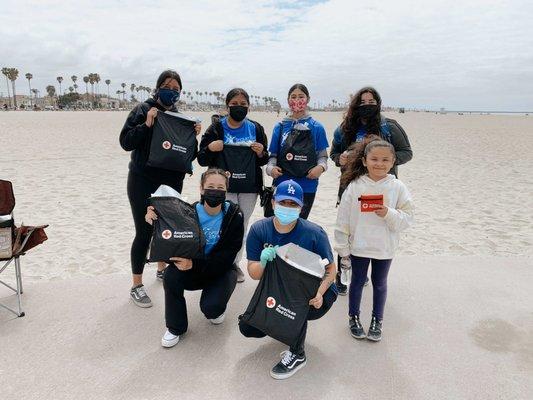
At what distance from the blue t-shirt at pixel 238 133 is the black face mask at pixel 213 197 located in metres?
0.90

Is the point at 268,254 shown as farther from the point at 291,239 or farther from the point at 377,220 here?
the point at 377,220

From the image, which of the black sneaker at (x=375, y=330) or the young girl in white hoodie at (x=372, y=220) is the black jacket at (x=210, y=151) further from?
the black sneaker at (x=375, y=330)

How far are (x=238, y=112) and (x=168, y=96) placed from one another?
68 cm

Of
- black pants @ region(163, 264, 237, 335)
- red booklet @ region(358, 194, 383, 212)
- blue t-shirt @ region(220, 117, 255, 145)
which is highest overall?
blue t-shirt @ region(220, 117, 255, 145)

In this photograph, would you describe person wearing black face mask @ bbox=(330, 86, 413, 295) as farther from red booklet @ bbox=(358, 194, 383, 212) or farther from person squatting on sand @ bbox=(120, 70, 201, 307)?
person squatting on sand @ bbox=(120, 70, 201, 307)

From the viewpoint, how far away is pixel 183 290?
11.4 feet

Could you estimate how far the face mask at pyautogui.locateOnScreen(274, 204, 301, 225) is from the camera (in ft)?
10.1

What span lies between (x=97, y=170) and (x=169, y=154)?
8918 millimetres

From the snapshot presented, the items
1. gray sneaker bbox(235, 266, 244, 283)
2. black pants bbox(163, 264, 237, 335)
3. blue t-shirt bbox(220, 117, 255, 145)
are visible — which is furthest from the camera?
gray sneaker bbox(235, 266, 244, 283)

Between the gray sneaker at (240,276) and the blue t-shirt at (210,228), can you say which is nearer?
the blue t-shirt at (210,228)

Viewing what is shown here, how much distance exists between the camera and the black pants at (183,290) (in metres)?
3.39

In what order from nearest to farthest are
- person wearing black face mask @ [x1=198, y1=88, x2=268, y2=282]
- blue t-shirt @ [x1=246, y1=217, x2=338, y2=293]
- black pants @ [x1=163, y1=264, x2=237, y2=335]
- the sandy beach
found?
the sandy beach < blue t-shirt @ [x1=246, y1=217, x2=338, y2=293] < black pants @ [x1=163, y1=264, x2=237, y2=335] < person wearing black face mask @ [x1=198, y1=88, x2=268, y2=282]

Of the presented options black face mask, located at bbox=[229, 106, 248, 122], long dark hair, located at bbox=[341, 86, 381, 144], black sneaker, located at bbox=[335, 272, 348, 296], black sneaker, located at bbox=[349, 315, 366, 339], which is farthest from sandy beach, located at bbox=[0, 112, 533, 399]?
black face mask, located at bbox=[229, 106, 248, 122]

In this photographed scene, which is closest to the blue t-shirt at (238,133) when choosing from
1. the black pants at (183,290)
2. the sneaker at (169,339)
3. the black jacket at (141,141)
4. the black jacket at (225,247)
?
the black jacket at (141,141)
